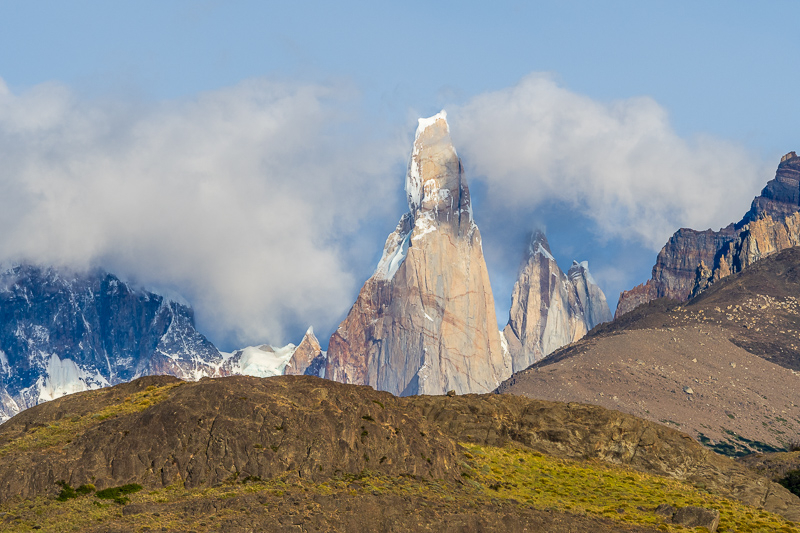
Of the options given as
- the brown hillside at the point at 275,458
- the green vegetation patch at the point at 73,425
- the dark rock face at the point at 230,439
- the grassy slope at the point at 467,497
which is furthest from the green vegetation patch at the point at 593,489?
the green vegetation patch at the point at 73,425

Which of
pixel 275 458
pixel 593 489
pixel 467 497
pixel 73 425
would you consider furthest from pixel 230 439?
pixel 593 489

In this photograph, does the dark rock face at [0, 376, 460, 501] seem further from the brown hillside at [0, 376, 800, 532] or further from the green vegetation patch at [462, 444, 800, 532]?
the green vegetation patch at [462, 444, 800, 532]

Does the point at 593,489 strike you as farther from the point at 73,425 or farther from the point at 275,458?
the point at 73,425

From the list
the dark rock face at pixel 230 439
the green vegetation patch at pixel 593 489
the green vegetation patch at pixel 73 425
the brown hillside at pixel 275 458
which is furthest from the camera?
the green vegetation patch at pixel 593 489

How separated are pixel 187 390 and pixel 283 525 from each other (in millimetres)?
24867

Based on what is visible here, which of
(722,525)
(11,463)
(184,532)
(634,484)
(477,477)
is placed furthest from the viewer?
(634,484)

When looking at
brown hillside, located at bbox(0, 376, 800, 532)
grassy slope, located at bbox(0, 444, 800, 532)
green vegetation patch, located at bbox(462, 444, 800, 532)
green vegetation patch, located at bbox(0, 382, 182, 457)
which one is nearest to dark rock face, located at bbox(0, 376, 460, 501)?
brown hillside, located at bbox(0, 376, 800, 532)

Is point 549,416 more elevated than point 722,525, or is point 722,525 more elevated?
point 549,416

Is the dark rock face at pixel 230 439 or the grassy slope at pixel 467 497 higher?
the dark rock face at pixel 230 439

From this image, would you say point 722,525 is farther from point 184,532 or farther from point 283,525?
point 184,532

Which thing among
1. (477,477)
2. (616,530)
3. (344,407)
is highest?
(344,407)

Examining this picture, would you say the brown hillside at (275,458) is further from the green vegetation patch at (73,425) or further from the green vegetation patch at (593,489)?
the green vegetation patch at (593,489)

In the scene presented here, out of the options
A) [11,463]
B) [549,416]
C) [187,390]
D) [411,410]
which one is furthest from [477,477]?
[11,463]

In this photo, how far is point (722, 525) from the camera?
313 feet
